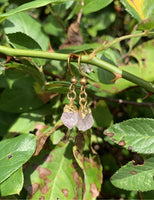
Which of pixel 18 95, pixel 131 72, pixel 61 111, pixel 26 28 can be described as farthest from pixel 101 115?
pixel 26 28

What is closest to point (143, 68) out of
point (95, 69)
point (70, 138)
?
point (95, 69)

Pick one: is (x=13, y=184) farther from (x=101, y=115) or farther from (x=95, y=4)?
(x=95, y=4)

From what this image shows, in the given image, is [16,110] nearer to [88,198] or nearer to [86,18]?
[88,198]

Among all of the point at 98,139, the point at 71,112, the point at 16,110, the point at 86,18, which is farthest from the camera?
the point at 86,18

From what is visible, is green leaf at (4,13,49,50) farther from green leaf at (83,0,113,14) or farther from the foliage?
green leaf at (83,0,113,14)

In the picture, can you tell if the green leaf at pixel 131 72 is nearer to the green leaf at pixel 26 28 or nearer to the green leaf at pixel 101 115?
the green leaf at pixel 101 115

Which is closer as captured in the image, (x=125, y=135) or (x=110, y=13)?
(x=125, y=135)
